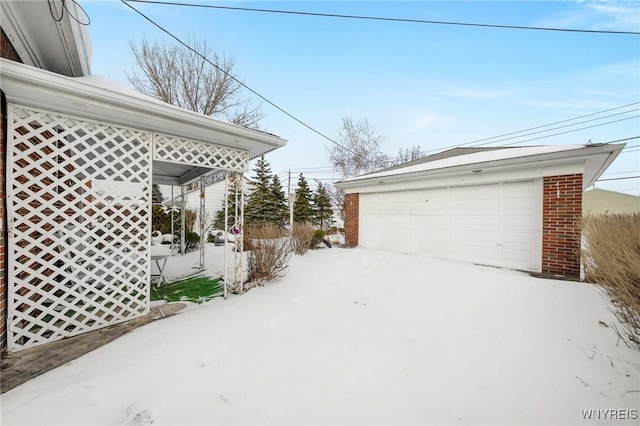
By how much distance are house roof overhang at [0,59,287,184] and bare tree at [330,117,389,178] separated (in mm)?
17619

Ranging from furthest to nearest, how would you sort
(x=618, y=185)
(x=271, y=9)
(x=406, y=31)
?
(x=618, y=185) < (x=406, y=31) < (x=271, y=9)

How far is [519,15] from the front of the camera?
5754 millimetres

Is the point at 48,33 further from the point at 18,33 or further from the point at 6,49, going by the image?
the point at 6,49

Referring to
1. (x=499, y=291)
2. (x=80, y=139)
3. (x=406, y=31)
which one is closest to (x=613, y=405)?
(x=499, y=291)

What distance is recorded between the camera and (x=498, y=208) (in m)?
6.35

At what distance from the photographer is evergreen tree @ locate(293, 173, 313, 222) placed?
879 inches

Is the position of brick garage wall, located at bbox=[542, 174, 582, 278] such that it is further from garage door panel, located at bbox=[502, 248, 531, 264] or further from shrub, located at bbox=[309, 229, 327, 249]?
shrub, located at bbox=[309, 229, 327, 249]

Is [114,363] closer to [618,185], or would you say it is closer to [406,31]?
[406,31]

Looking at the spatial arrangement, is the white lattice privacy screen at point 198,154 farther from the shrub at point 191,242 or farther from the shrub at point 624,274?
the shrub at point 191,242

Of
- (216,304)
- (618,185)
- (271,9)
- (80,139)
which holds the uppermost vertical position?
(271,9)

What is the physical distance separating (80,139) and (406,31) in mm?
7885

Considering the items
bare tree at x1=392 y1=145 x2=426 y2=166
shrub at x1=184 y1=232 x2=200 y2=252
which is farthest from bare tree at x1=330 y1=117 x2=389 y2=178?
shrub at x1=184 y1=232 x2=200 y2=252

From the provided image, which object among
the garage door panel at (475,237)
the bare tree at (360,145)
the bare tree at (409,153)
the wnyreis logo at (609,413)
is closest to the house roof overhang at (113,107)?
the wnyreis logo at (609,413)

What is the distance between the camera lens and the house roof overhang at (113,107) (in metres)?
2.57
